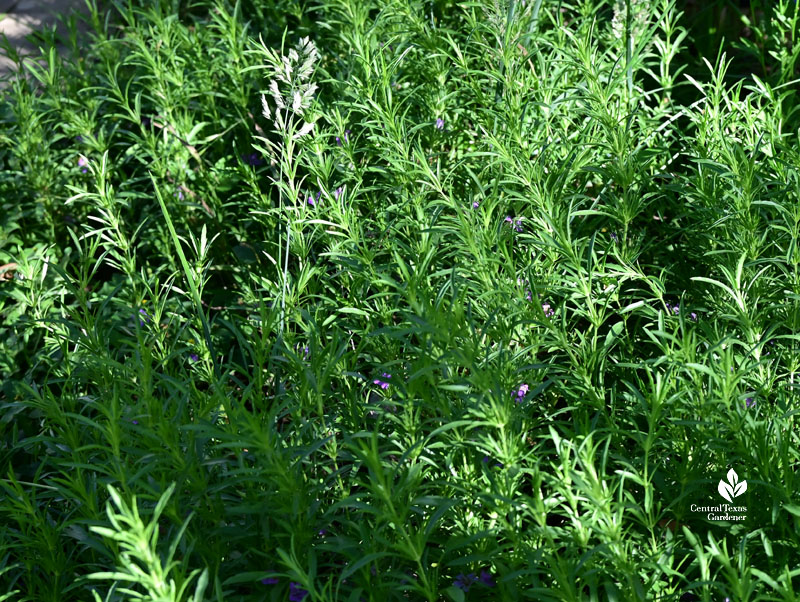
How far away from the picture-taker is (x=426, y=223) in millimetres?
2592

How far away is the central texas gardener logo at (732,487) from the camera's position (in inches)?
77.5

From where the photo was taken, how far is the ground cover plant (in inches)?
72.5

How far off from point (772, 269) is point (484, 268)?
0.91 meters

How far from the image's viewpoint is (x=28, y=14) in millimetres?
6172

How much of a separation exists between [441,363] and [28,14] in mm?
5561

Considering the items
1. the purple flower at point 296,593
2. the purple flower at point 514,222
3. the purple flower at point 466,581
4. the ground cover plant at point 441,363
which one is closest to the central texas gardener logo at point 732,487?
the ground cover plant at point 441,363

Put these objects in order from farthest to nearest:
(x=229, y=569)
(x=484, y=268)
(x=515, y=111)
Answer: (x=515, y=111)
(x=484, y=268)
(x=229, y=569)

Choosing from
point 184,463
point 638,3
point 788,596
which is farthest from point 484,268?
point 638,3

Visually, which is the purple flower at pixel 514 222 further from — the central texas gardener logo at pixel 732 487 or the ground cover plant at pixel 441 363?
the central texas gardener logo at pixel 732 487

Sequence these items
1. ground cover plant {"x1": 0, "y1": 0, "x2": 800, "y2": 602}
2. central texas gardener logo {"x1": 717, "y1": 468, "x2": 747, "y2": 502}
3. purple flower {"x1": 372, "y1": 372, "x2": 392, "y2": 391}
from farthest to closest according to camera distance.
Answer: purple flower {"x1": 372, "y1": 372, "x2": 392, "y2": 391} < central texas gardener logo {"x1": 717, "y1": 468, "x2": 747, "y2": 502} < ground cover plant {"x1": 0, "y1": 0, "x2": 800, "y2": 602}

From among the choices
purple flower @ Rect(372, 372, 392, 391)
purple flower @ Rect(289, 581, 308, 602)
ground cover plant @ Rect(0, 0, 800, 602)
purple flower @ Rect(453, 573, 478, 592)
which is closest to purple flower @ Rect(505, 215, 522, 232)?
ground cover plant @ Rect(0, 0, 800, 602)

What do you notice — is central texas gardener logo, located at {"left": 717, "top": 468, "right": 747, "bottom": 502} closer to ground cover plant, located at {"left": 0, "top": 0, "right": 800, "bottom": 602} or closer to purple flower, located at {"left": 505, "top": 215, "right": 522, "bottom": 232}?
ground cover plant, located at {"left": 0, "top": 0, "right": 800, "bottom": 602}

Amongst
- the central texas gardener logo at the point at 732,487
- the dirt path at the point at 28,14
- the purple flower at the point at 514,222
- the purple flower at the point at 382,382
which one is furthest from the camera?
the dirt path at the point at 28,14

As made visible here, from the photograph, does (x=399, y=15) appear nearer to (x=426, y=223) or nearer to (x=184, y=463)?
(x=426, y=223)
